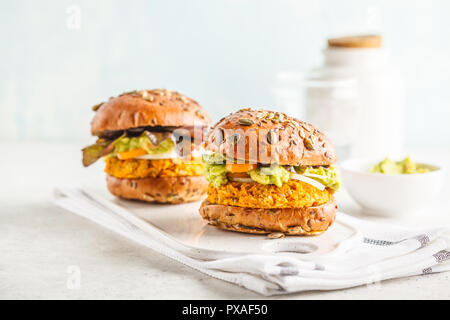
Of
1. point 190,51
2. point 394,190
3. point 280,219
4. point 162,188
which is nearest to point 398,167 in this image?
point 394,190

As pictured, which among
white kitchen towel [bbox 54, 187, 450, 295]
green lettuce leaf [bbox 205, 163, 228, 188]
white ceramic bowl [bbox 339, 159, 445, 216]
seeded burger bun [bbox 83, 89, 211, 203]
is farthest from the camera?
seeded burger bun [bbox 83, 89, 211, 203]

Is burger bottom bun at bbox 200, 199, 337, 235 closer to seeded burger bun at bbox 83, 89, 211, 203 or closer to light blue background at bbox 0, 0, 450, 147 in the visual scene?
seeded burger bun at bbox 83, 89, 211, 203

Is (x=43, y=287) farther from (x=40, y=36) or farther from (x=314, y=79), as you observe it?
(x=40, y=36)

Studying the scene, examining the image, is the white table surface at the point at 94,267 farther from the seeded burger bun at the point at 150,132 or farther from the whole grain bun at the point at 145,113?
the whole grain bun at the point at 145,113

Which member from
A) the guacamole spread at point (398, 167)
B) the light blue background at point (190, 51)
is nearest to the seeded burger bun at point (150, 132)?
the guacamole spread at point (398, 167)

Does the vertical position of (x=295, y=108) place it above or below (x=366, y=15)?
below

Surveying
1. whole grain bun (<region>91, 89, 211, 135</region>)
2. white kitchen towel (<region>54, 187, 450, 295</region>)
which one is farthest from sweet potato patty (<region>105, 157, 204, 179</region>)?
white kitchen towel (<region>54, 187, 450, 295</region>)

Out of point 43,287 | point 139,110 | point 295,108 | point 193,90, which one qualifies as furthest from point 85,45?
point 43,287

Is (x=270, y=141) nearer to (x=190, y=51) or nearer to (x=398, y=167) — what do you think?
(x=398, y=167)
